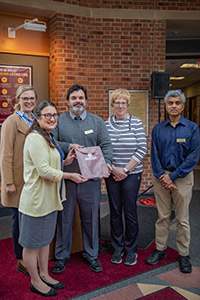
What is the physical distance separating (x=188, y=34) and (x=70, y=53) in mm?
3494

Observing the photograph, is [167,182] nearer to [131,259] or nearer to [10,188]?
[131,259]

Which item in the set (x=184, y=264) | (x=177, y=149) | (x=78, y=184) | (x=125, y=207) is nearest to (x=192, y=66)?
(x=177, y=149)

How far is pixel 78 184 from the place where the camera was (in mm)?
2959

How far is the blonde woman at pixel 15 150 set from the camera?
9.16 ft

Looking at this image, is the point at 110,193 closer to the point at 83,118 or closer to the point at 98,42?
the point at 83,118

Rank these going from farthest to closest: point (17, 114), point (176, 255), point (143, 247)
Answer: point (143, 247)
point (176, 255)
point (17, 114)

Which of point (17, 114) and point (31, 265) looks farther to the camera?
point (17, 114)

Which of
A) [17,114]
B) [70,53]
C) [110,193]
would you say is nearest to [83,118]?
[17,114]

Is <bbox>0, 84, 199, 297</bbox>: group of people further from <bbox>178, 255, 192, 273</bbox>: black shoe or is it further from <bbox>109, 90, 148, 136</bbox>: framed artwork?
<bbox>109, 90, 148, 136</bbox>: framed artwork

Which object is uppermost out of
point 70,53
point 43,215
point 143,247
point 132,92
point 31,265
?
point 70,53

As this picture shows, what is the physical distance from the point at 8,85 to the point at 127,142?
3.31 meters

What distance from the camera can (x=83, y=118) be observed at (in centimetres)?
301

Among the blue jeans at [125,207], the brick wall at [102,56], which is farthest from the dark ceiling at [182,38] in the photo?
the blue jeans at [125,207]

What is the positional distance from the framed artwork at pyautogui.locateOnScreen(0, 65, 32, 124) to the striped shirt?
9.95 feet
